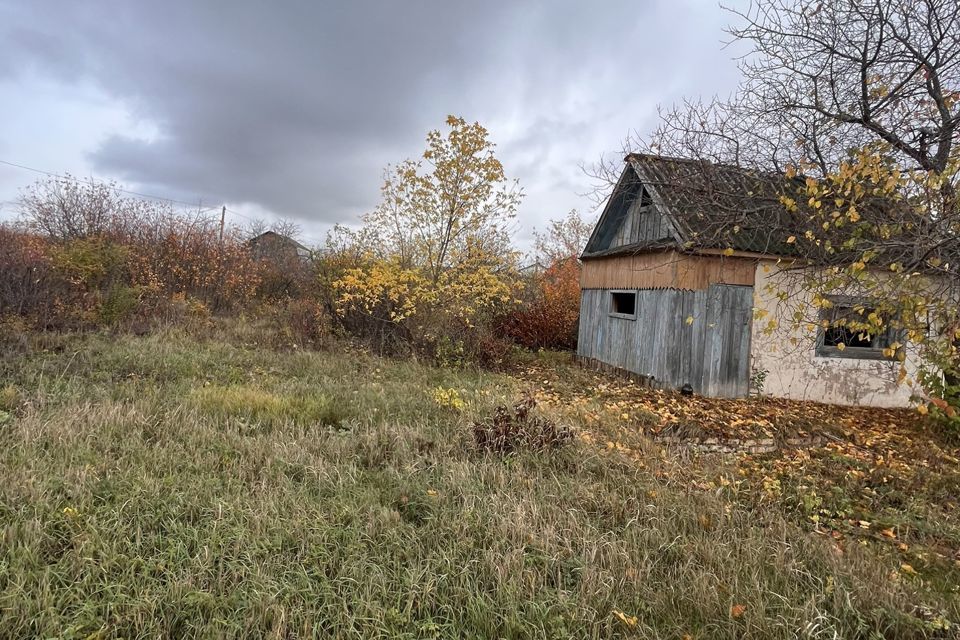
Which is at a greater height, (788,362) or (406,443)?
(788,362)

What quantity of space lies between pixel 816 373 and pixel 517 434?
6.86 m

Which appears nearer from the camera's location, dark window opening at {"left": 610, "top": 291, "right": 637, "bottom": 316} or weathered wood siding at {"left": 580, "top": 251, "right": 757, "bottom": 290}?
weathered wood siding at {"left": 580, "top": 251, "right": 757, "bottom": 290}

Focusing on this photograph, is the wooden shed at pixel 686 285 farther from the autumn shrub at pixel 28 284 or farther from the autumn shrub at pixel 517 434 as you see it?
the autumn shrub at pixel 28 284

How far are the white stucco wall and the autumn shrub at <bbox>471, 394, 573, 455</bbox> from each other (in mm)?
5307

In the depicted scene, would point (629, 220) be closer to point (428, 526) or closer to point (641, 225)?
point (641, 225)

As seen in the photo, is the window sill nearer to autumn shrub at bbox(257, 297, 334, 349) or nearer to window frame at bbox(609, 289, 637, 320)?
window frame at bbox(609, 289, 637, 320)

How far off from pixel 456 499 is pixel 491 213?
278 inches

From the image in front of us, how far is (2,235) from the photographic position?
10008mm

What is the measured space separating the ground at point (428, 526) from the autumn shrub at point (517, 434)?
0.16 m

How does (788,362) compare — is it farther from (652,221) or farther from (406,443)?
(406,443)

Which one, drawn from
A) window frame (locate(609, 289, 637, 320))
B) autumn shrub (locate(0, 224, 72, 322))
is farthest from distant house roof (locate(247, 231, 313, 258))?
window frame (locate(609, 289, 637, 320))

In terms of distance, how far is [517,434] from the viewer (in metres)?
4.71

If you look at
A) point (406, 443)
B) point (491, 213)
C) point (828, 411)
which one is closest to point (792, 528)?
point (406, 443)

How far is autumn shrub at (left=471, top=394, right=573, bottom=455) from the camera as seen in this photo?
4594 millimetres
